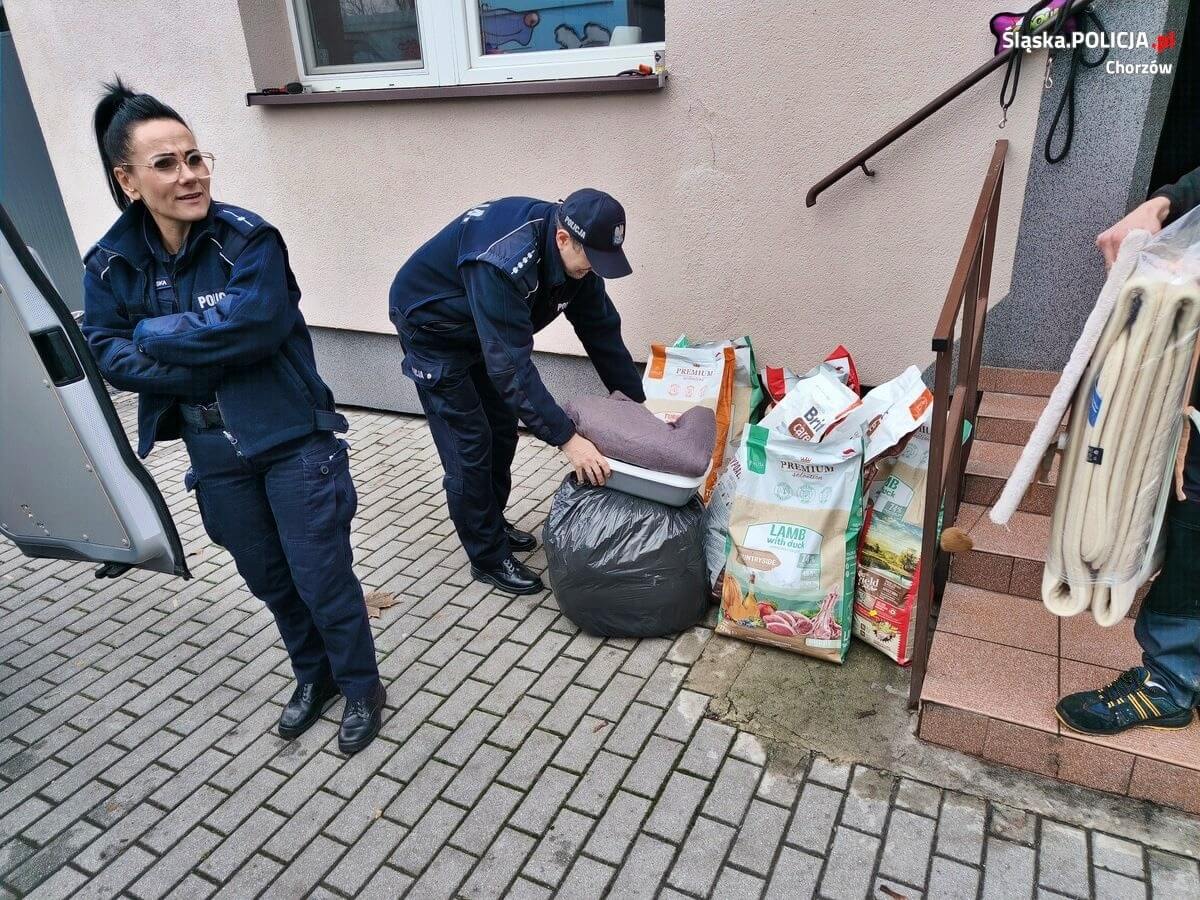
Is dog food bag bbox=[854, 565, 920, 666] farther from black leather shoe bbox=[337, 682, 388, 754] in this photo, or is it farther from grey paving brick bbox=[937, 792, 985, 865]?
black leather shoe bbox=[337, 682, 388, 754]

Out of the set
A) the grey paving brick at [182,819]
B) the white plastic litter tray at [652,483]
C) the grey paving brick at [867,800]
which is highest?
Result: the white plastic litter tray at [652,483]

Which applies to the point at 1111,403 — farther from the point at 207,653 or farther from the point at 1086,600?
the point at 207,653

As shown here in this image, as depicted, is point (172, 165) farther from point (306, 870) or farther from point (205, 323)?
point (306, 870)

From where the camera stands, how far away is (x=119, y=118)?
2002 millimetres

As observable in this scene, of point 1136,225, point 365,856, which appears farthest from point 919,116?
point 365,856

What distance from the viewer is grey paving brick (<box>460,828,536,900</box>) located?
203 centimetres

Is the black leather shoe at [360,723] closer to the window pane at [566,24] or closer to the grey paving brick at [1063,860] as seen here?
the grey paving brick at [1063,860]

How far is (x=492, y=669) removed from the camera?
2816 millimetres

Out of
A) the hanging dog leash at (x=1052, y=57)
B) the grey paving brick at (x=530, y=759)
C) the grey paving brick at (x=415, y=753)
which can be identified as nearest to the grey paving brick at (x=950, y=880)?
the grey paving brick at (x=530, y=759)

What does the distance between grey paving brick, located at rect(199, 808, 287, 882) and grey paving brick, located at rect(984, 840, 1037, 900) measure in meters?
1.90

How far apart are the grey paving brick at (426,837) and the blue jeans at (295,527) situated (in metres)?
0.48

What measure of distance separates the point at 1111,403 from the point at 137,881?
8.92 feet

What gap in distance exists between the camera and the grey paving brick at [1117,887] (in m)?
1.87

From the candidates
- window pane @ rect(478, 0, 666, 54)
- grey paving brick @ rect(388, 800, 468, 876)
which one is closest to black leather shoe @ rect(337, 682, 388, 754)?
grey paving brick @ rect(388, 800, 468, 876)
